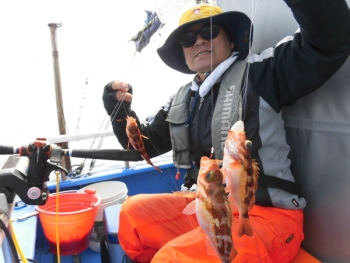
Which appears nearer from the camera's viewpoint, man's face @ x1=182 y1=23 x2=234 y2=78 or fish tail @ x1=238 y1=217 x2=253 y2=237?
fish tail @ x1=238 y1=217 x2=253 y2=237

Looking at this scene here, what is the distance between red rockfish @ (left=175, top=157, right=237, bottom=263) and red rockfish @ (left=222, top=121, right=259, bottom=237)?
6 cm

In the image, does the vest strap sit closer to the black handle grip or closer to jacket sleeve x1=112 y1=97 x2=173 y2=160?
jacket sleeve x1=112 y1=97 x2=173 y2=160

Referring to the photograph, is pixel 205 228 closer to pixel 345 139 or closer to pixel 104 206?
pixel 345 139

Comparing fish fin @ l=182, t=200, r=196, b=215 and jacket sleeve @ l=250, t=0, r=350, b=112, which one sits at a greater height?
jacket sleeve @ l=250, t=0, r=350, b=112

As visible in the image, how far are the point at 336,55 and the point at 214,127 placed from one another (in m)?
0.94

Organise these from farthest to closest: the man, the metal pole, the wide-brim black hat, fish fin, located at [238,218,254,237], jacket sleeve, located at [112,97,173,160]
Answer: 1. the metal pole
2. jacket sleeve, located at [112,97,173,160]
3. the wide-brim black hat
4. the man
5. fish fin, located at [238,218,254,237]

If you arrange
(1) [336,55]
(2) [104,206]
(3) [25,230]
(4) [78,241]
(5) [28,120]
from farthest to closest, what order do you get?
1. (5) [28,120]
2. (2) [104,206]
3. (4) [78,241]
4. (3) [25,230]
5. (1) [336,55]

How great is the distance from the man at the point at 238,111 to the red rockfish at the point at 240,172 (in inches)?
16.5

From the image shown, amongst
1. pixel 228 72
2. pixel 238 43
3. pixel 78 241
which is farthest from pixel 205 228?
pixel 78 241

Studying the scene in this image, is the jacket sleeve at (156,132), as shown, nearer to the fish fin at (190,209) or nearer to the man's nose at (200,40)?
the man's nose at (200,40)

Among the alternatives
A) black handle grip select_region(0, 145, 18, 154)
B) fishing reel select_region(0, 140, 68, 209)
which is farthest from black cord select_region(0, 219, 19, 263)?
black handle grip select_region(0, 145, 18, 154)

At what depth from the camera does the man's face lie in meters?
2.42

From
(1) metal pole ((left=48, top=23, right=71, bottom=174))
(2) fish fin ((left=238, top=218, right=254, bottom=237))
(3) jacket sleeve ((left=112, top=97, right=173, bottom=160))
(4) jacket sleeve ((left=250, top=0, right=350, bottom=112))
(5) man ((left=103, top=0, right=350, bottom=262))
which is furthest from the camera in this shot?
(1) metal pole ((left=48, top=23, right=71, bottom=174))

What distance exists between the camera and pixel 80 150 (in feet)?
5.51
